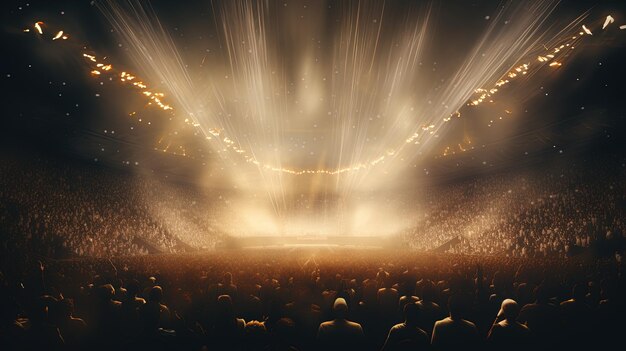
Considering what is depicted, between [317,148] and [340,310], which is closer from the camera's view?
[340,310]

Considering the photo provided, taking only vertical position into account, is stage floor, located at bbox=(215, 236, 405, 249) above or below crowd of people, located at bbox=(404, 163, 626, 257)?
below

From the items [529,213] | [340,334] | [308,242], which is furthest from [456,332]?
[308,242]

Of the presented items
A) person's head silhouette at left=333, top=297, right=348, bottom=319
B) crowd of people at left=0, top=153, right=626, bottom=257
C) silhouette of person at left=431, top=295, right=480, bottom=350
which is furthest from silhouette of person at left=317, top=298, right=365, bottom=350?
crowd of people at left=0, top=153, right=626, bottom=257

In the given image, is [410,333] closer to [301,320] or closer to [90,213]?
[301,320]

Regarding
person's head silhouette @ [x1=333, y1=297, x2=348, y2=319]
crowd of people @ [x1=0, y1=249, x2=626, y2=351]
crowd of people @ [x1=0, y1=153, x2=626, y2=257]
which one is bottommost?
crowd of people @ [x1=0, y1=249, x2=626, y2=351]

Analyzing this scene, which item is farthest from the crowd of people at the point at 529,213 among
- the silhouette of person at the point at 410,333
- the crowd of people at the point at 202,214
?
the silhouette of person at the point at 410,333

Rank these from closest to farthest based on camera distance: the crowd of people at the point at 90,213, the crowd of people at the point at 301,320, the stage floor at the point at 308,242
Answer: the crowd of people at the point at 301,320
the crowd of people at the point at 90,213
the stage floor at the point at 308,242

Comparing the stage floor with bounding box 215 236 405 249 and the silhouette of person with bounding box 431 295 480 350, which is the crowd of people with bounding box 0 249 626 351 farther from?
the stage floor with bounding box 215 236 405 249

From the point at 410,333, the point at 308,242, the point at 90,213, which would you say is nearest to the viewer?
the point at 410,333

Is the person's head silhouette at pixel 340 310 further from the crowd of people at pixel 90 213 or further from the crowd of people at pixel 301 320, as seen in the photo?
the crowd of people at pixel 90 213

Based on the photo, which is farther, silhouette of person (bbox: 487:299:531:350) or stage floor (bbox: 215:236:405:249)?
stage floor (bbox: 215:236:405:249)

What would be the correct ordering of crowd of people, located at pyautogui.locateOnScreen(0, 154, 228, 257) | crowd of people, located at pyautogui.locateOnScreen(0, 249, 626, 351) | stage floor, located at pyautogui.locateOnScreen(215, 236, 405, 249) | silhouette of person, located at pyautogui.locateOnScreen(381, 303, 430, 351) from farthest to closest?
1. stage floor, located at pyautogui.locateOnScreen(215, 236, 405, 249)
2. crowd of people, located at pyautogui.locateOnScreen(0, 154, 228, 257)
3. crowd of people, located at pyautogui.locateOnScreen(0, 249, 626, 351)
4. silhouette of person, located at pyautogui.locateOnScreen(381, 303, 430, 351)

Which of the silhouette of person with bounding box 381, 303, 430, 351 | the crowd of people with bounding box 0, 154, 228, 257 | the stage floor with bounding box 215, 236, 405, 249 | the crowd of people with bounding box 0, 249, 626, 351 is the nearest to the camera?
the silhouette of person with bounding box 381, 303, 430, 351

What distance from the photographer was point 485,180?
2675 cm
